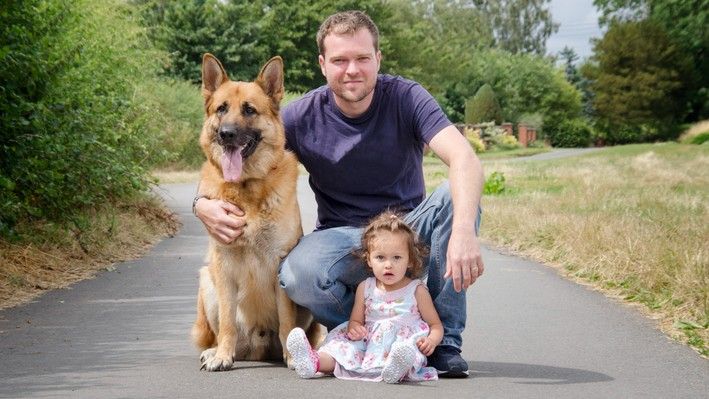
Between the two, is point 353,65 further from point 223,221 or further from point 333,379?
point 333,379

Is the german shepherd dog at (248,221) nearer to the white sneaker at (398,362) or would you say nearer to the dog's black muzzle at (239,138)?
the dog's black muzzle at (239,138)

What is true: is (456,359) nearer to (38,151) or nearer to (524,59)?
(38,151)

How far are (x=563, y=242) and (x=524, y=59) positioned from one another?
2887 inches

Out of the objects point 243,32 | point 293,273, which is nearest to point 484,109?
point 243,32

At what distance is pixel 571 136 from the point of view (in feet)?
229

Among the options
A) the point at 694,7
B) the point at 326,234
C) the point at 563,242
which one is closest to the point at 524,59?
the point at 694,7

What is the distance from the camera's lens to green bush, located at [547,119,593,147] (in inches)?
2739

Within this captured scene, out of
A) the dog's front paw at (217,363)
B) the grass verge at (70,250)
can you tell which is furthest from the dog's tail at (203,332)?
the grass verge at (70,250)

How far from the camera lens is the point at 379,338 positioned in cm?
526

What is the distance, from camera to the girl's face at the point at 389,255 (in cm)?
525

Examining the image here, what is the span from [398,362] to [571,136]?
66504mm

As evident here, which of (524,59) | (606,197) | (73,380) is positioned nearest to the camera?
(73,380)

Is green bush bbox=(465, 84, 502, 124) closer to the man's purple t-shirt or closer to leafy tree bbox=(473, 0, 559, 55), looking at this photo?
leafy tree bbox=(473, 0, 559, 55)

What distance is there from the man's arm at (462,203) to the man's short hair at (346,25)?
0.77 meters
